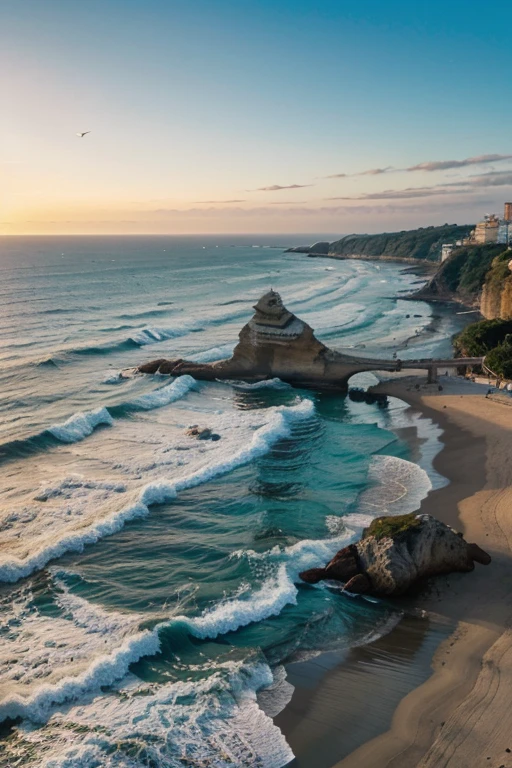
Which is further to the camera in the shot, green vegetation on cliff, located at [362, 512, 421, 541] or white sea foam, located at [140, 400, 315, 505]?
white sea foam, located at [140, 400, 315, 505]

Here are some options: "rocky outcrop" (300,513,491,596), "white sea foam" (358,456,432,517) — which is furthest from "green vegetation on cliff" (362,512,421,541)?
"white sea foam" (358,456,432,517)

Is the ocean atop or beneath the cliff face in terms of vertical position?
beneath

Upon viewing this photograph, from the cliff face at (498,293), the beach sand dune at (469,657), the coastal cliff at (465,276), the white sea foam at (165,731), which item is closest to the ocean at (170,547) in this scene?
the white sea foam at (165,731)

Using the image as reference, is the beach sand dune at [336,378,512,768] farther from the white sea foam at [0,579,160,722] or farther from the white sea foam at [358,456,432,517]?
the white sea foam at [0,579,160,722]

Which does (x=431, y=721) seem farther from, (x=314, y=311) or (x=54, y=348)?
(x=314, y=311)

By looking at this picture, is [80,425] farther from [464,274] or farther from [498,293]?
[464,274]

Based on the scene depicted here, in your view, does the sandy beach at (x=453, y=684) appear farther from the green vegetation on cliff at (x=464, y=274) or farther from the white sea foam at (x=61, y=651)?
the green vegetation on cliff at (x=464, y=274)
